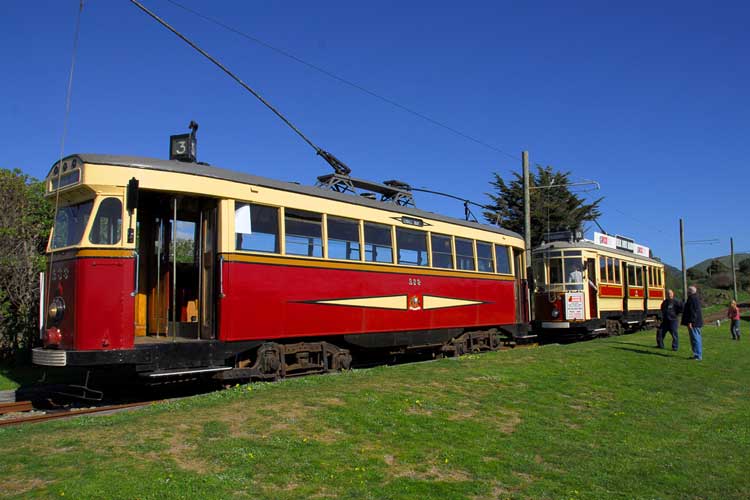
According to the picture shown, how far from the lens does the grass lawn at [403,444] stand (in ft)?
17.3

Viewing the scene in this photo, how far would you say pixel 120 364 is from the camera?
859 cm

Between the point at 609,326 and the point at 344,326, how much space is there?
14.0 metres

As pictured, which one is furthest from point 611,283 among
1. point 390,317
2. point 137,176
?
point 137,176

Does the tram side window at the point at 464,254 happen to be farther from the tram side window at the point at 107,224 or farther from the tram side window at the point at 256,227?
the tram side window at the point at 107,224

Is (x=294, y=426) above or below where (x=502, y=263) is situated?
below

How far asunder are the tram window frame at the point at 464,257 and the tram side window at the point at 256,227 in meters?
5.72

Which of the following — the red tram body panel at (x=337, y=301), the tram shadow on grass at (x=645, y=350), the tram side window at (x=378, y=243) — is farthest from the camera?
the tram shadow on grass at (x=645, y=350)

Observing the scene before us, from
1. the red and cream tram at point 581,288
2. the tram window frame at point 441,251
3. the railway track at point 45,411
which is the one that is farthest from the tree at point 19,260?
the red and cream tram at point 581,288

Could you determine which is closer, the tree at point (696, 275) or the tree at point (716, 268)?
the tree at point (716, 268)

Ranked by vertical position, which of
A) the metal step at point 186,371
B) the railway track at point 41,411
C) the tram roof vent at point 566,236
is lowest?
the railway track at point 41,411

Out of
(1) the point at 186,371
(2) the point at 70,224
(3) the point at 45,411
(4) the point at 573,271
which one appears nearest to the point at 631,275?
(4) the point at 573,271

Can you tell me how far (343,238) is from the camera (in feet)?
37.5

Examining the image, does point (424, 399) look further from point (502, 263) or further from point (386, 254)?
point (502, 263)

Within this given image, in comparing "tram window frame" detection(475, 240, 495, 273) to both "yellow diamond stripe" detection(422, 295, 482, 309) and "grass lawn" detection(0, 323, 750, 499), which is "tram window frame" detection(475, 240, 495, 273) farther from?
"grass lawn" detection(0, 323, 750, 499)
